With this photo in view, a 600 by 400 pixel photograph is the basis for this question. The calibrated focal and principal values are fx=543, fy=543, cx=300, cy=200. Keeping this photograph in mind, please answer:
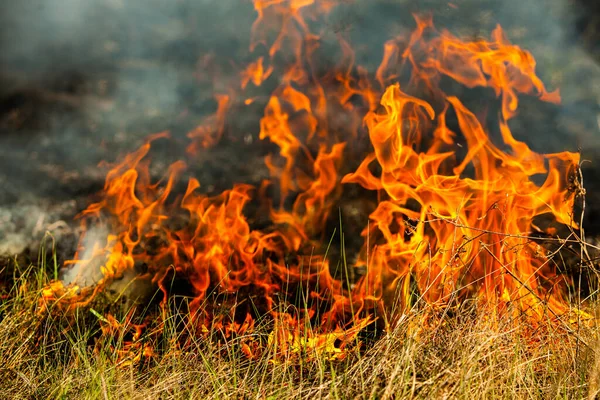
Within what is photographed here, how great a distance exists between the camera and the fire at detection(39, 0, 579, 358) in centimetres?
372

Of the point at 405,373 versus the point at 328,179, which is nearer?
the point at 405,373

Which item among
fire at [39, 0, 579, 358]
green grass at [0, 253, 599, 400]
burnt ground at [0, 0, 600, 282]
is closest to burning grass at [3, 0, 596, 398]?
fire at [39, 0, 579, 358]

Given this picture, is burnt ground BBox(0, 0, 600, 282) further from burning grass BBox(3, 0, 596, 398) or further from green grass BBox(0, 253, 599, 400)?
green grass BBox(0, 253, 599, 400)

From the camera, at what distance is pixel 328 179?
13.5 ft

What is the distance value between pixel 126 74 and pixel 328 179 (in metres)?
1.90

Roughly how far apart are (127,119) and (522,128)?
3125 millimetres

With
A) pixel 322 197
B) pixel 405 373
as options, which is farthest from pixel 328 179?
pixel 405 373

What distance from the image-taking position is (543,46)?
13.9 feet

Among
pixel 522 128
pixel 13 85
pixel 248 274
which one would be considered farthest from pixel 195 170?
pixel 522 128

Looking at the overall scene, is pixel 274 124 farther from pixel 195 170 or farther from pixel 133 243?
pixel 133 243

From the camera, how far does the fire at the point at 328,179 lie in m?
3.72

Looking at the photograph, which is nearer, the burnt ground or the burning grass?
the burning grass

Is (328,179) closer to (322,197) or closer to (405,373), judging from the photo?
(322,197)

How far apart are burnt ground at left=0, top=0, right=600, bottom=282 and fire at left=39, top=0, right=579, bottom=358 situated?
0.14 meters
